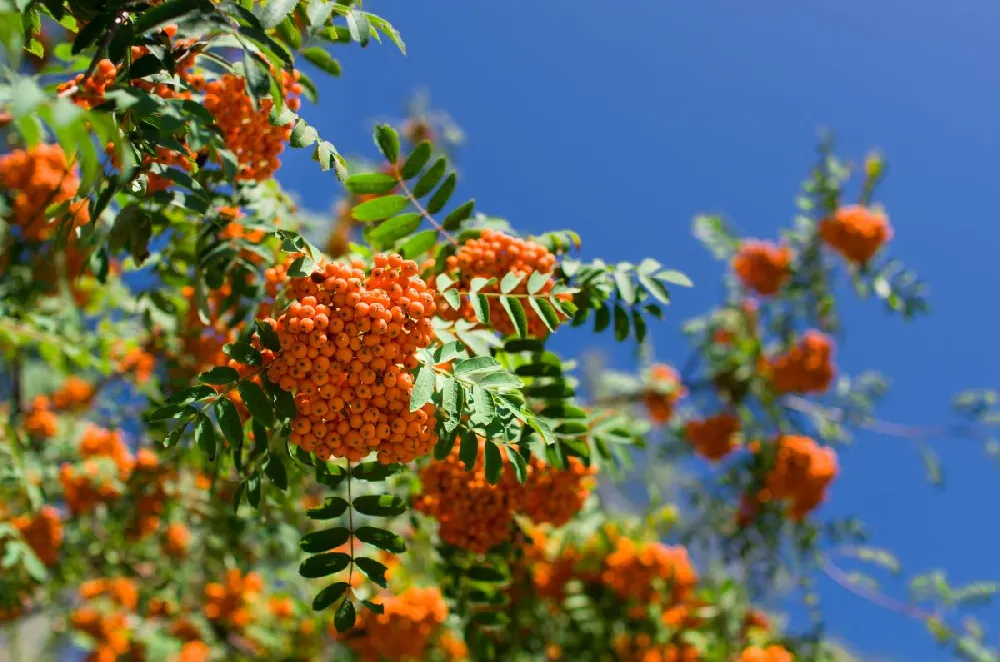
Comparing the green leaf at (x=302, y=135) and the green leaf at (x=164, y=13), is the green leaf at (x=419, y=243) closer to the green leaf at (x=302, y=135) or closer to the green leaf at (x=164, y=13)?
the green leaf at (x=302, y=135)

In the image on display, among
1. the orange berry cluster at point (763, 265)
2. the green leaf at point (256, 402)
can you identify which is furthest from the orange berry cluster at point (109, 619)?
the orange berry cluster at point (763, 265)

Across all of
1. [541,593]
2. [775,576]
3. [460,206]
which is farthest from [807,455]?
[460,206]

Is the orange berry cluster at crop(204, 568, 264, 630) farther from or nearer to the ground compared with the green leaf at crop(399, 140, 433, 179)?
nearer to the ground

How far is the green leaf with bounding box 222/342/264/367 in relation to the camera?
1.82 meters

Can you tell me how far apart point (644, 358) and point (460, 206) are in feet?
12.5

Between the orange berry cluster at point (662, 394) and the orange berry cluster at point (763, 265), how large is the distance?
38.7 inches

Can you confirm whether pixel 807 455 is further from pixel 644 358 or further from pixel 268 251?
pixel 268 251

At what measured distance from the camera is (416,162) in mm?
2391

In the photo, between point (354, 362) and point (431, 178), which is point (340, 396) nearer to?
point (354, 362)

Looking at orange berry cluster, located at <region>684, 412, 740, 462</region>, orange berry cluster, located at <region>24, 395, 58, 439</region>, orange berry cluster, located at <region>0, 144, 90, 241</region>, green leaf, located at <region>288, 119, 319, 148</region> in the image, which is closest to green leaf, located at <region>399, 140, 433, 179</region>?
green leaf, located at <region>288, 119, 319, 148</region>

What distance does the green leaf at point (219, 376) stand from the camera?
1.80 metres

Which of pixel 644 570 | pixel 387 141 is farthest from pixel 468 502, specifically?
pixel 644 570

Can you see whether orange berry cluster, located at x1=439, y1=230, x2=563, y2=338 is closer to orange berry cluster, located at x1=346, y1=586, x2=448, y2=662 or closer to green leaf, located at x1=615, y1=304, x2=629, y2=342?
green leaf, located at x1=615, y1=304, x2=629, y2=342

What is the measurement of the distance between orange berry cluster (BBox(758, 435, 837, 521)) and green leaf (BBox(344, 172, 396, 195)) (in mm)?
3795
